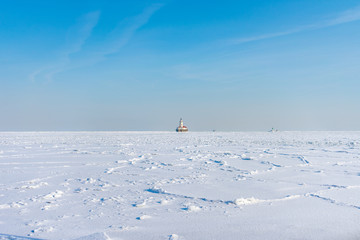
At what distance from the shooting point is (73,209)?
3174 mm

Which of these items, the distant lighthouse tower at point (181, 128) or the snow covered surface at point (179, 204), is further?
the distant lighthouse tower at point (181, 128)

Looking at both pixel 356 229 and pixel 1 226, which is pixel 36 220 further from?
pixel 356 229

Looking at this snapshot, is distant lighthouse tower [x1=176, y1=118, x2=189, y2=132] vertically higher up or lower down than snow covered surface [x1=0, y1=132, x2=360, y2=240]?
higher up

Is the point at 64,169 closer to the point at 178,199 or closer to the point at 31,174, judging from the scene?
the point at 31,174

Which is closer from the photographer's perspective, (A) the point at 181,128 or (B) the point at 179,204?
(B) the point at 179,204

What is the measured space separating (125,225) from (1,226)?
1042 millimetres

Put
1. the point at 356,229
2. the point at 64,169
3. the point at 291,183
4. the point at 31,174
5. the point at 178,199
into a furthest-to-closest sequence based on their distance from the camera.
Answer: the point at 64,169, the point at 31,174, the point at 291,183, the point at 178,199, the point at 356,229

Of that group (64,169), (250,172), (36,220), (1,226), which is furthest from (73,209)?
(250,172)

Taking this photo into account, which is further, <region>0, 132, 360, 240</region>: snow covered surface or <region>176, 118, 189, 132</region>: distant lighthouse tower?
<region>176, 118, 189, 132</region>: distant lighthouse tower

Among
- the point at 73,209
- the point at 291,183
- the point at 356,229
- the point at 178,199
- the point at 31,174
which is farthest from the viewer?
the point at 31,174

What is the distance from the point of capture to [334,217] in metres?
2.90

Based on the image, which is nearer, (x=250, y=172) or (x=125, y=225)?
(x=125, y=225)

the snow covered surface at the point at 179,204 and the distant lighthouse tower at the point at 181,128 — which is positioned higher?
the distant lighthouse tower at the point at 181,128

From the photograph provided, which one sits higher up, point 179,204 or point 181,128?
point 181,128
